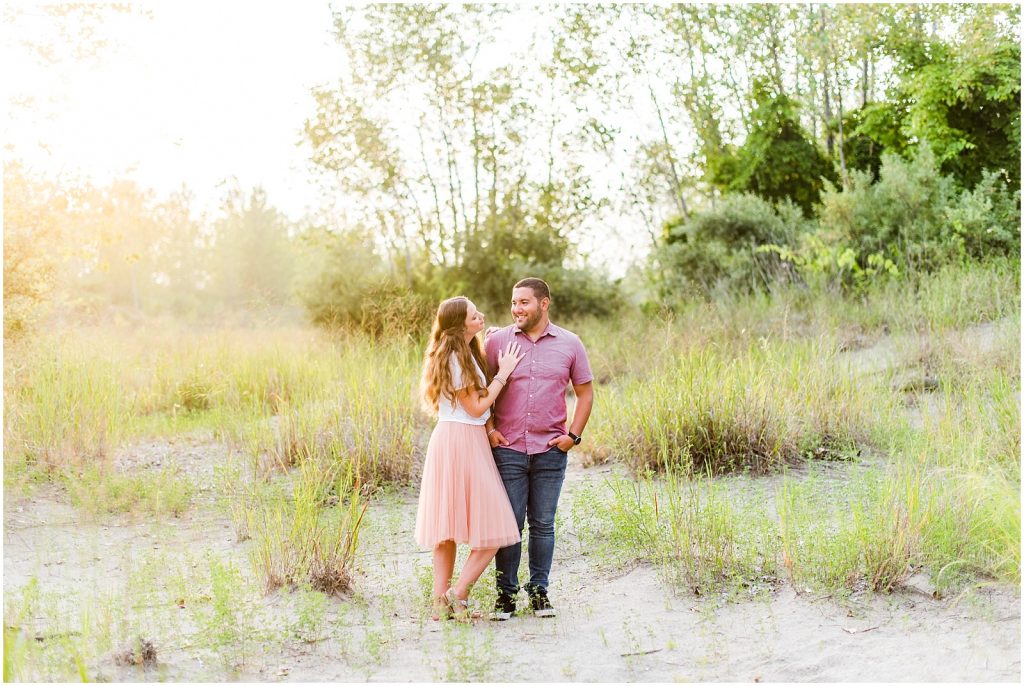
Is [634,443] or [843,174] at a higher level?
[843,174]

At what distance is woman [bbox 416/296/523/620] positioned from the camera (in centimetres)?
479

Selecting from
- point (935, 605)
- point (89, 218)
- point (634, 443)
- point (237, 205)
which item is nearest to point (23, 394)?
point (89, 218)

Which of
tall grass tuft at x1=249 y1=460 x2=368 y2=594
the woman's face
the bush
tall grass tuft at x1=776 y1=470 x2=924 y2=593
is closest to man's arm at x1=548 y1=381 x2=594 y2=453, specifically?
the woman's face

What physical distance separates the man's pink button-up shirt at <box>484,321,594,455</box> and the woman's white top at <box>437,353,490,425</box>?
0.15 meters

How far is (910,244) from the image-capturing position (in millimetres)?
13852

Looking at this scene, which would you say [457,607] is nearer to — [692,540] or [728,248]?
[692,540]

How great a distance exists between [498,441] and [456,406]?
0.96 feet

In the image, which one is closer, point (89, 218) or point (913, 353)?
point (913, 353)

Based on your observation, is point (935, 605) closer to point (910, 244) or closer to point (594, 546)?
point (594, 546)

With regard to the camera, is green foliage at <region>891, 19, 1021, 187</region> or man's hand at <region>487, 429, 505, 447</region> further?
green foliage at <region>891, 19, 1021, 187</region>

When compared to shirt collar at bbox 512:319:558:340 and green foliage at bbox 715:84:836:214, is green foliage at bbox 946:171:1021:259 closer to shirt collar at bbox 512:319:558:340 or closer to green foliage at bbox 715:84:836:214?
green foliage at bbox 715:84:836:214

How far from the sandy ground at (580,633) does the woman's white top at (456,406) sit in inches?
39.8

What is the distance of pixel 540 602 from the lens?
5.02m

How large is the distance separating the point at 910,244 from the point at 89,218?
11038 mm
